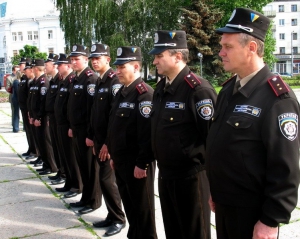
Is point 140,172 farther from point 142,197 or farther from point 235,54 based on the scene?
point 235,54

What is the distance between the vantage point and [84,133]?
5.03m

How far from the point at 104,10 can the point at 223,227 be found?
89.7ft

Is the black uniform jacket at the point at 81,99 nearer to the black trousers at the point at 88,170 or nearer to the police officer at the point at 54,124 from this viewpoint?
the black trousers at the point at 88,170

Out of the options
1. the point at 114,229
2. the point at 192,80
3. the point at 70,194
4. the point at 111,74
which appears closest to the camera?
the point at 192,80

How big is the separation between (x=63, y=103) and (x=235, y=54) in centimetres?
389

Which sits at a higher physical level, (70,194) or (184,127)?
(184,127)

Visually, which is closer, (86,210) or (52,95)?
(86,210)

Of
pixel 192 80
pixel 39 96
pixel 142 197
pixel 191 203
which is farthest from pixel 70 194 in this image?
pixel 192 80

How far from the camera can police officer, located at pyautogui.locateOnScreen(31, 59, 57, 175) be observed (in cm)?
704

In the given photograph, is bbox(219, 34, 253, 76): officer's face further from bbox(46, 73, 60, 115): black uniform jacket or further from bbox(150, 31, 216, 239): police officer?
bbox(46, 73, 60, 115): black uniform jacket

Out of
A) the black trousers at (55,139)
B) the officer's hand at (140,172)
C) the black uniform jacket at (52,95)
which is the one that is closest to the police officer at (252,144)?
the officer's hand at (140,172)

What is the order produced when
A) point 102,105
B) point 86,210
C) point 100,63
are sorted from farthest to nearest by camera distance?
point 86,210, point 100,63, point 102,105

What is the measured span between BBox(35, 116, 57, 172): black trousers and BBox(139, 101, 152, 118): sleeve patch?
3950 millimetres

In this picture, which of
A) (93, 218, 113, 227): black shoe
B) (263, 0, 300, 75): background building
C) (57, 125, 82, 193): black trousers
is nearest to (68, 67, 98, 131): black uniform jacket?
(57, 125, 82, 193): black trousers
